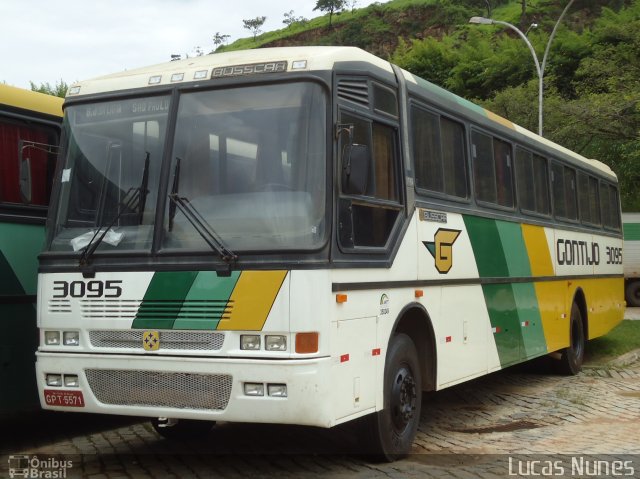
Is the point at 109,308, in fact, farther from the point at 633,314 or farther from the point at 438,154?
the point at 633,314

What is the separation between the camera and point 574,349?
13.6m

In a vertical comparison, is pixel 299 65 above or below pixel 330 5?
below

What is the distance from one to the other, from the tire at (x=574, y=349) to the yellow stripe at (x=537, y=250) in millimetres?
1540

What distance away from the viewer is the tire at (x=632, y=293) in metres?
30.0

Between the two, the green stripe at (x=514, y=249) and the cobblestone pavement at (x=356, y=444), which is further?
the green stripe at (x=514, y=249)

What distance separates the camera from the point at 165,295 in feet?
21.6

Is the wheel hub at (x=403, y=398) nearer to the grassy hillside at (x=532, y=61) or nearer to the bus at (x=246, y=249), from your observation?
the bus at (x=246, y=249)

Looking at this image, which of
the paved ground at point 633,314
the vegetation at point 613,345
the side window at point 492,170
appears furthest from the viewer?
the paved ground at point 633,314

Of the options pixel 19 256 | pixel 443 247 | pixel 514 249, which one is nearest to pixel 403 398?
pixel 443 247

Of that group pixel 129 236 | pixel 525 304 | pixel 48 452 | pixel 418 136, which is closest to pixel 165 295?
pixel 129 236

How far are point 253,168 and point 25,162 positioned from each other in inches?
107

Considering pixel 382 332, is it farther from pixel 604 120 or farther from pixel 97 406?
pixel 604 120

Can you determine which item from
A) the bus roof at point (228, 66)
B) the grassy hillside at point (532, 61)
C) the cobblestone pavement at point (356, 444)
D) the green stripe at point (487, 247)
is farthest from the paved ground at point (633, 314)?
the bus roof at point (228, 66)

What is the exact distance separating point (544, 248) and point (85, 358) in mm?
7117
